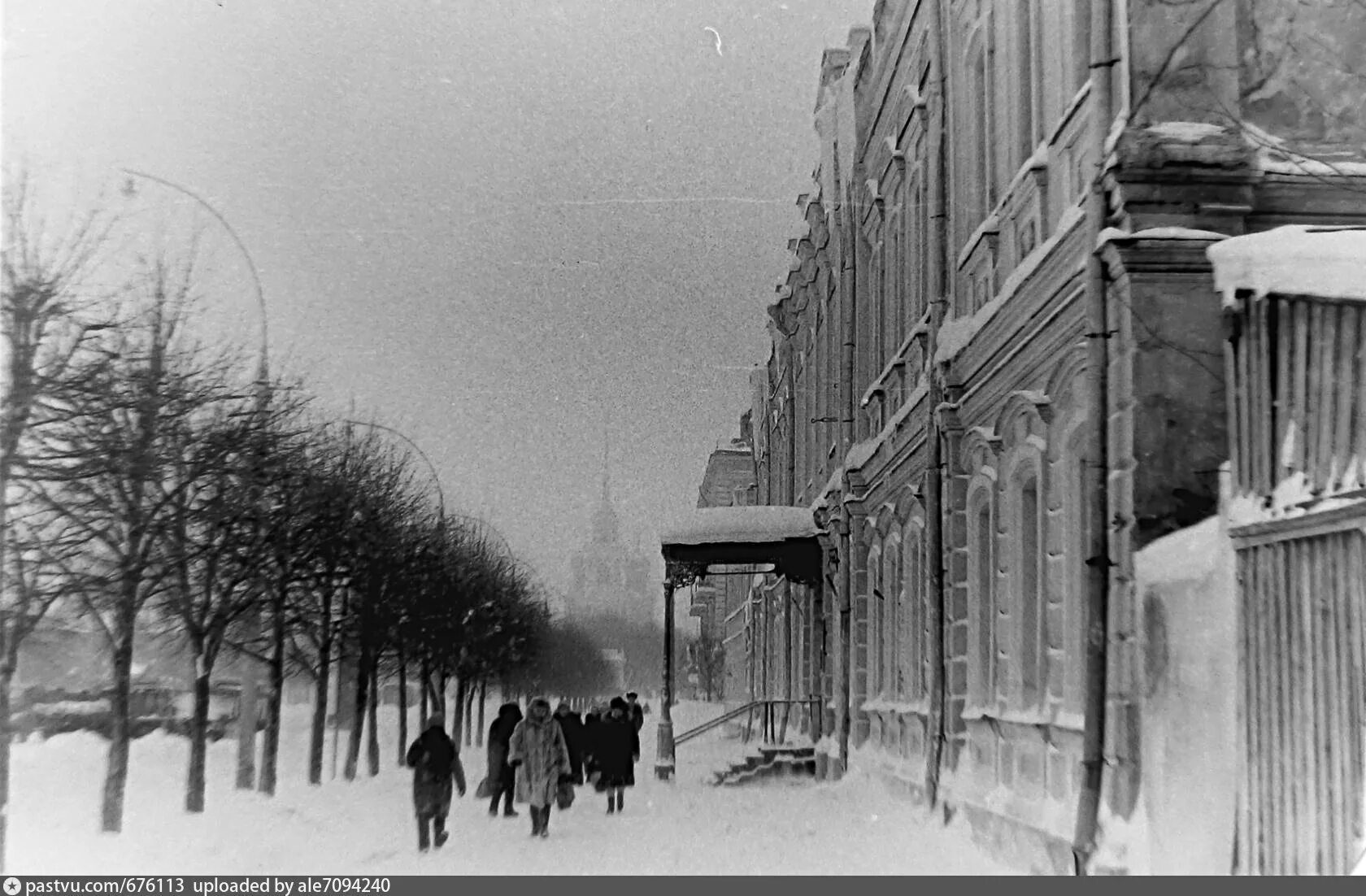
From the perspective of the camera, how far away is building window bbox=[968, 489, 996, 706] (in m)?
12.7

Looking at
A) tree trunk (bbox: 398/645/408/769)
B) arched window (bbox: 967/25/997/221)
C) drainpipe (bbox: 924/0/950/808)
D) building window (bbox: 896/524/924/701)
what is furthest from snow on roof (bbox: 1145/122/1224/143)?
tree trunk (bbox: 398/645/408/769)

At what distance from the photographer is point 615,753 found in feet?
52.7

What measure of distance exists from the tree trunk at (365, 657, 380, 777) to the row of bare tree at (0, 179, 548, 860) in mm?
74

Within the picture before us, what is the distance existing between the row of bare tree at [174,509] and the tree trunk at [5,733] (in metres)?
0.02

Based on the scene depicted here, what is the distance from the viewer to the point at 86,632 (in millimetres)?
15844

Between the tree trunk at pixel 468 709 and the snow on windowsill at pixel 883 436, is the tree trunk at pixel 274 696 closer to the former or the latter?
the tree trunk at pixel 468 709

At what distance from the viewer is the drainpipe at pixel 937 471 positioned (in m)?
14.0

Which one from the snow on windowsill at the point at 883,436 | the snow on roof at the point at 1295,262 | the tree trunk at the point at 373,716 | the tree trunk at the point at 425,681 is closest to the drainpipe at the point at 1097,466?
the snow on roof at the point at 1295,262

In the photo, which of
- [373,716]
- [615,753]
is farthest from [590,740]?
[373,716]

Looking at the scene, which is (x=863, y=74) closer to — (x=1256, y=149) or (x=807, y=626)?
(x=807, y=626)

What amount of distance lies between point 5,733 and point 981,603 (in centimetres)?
805

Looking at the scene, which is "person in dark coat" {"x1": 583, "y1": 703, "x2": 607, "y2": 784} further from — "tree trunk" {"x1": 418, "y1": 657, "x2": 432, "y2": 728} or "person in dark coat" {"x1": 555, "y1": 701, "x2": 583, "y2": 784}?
"tree trunk" {"x1": 418, "y1": 657, "x2": 432, "y2": 728}

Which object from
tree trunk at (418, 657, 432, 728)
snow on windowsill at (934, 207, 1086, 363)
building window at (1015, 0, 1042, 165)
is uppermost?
building window at (1015, 0, 1042, 165)
